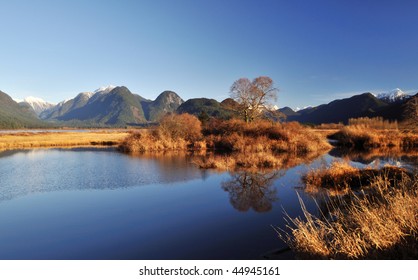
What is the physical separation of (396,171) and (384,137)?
31.8 m

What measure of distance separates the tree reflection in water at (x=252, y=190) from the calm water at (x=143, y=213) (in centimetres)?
5

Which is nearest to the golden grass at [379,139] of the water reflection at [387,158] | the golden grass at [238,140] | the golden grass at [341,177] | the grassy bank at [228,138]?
the grassy bank at [228,138]

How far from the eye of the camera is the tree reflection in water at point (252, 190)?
1461cm

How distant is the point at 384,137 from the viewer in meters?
45.1

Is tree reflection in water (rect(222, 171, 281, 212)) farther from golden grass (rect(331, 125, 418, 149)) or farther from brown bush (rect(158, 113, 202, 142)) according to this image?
golden grass (rect(331, 125, 418, 149))

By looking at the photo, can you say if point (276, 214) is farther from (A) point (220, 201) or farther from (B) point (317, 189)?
(B) point (317, 189)

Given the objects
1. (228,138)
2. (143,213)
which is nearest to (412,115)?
(228,138)

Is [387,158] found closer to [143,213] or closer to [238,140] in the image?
[238,140]

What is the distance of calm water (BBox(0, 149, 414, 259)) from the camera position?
9.49 meters

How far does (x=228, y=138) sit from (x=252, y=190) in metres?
25.4

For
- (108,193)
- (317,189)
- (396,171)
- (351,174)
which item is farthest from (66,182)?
Result: (396,171)

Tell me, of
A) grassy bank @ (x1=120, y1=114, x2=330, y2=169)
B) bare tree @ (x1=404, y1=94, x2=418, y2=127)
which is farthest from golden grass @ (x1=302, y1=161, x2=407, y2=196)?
grassy bank @ (x1=120, y1=114, x2=330, y2=169)

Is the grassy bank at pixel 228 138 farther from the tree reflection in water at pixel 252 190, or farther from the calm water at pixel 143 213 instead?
the calm water at pixel 143 213

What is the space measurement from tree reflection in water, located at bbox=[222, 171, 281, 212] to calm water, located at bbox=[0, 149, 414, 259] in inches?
2.1
